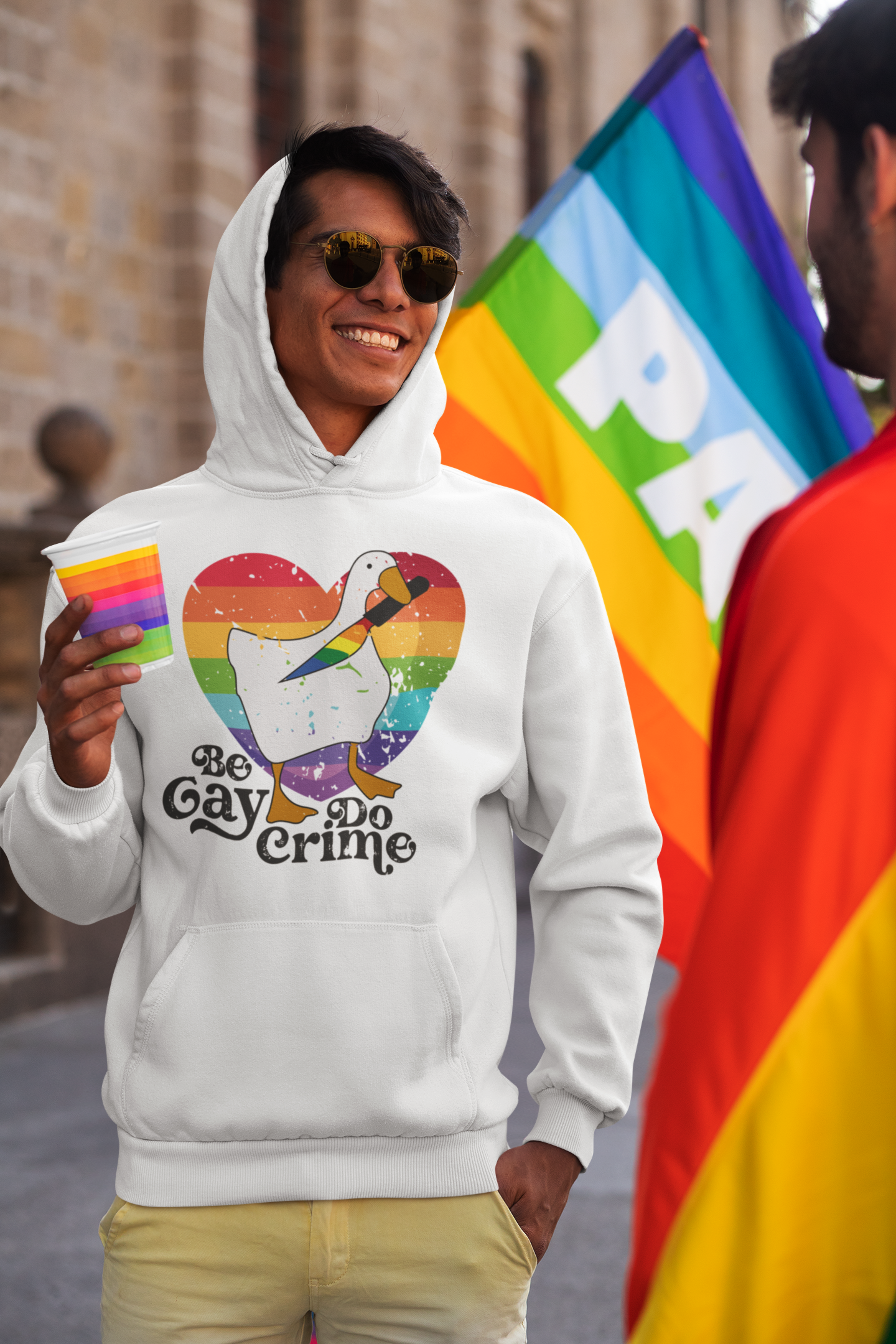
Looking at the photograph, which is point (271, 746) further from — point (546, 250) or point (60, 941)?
point (60, 941)

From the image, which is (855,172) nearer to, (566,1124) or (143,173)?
(566,1124)

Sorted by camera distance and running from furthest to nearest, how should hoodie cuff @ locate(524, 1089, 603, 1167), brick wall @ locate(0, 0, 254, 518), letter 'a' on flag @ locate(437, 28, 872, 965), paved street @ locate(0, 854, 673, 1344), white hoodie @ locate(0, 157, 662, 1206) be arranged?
1. brick wall @ locate(0, 0, 254, 518)
2. paved street @ locate(0, 854, 673, 1344)
3. letter 'a' on flag @ locate(437, 28, 872, 965)
4. hoodie cuff @ locate(524, 1089, 603, 1167)
5. white hoodie @ locate(0, 157, 662, 1206)

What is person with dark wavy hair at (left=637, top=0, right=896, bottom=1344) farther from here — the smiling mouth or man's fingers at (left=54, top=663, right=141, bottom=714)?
the smiling mouth

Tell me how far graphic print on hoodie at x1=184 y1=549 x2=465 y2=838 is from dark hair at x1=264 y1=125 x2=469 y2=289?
441 mm

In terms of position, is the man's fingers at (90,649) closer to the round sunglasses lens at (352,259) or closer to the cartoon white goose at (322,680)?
the cartoon white goose at (322,680)

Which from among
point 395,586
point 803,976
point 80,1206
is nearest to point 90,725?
point 395,586

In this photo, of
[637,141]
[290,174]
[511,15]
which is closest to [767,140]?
[511,15]

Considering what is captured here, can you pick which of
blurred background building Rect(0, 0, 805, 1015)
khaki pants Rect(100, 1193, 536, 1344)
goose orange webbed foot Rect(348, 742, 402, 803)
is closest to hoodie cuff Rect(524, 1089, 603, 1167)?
khaki pants Rect(100, 1193, 536, 1344)

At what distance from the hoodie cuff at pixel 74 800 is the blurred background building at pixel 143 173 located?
5330 mm

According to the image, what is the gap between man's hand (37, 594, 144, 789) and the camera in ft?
5.45

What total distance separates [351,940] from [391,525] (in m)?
0.53

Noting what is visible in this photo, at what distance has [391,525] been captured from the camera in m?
1.93

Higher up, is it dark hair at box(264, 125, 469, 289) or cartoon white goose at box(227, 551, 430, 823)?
dark hair at box(264, 125, 469, 289)

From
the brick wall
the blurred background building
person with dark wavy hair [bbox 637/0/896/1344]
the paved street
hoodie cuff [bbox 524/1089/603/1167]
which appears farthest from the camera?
the brick wall
